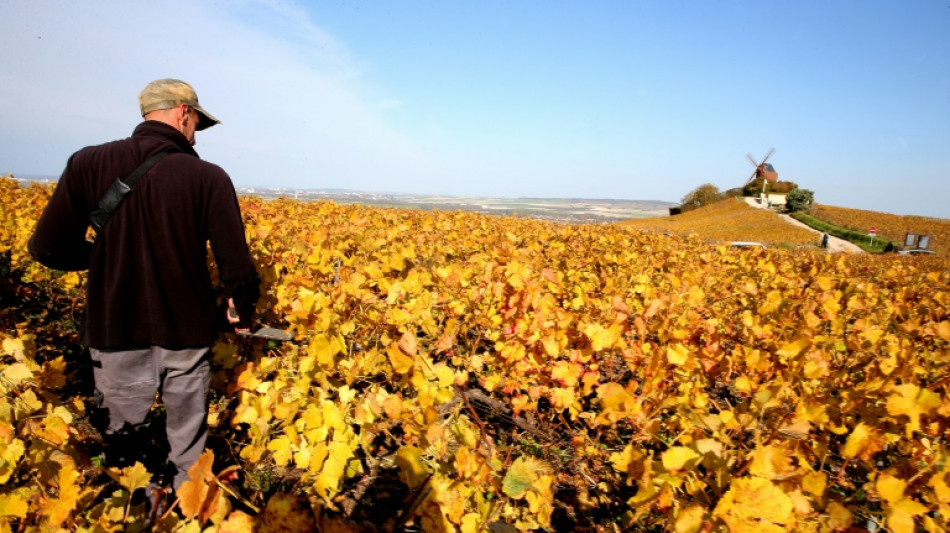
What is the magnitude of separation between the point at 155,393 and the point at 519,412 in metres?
2.14

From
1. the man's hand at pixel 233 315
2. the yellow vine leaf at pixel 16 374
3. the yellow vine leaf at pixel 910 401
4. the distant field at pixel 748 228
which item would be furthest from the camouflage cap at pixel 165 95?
the distant field at pixel 748 228

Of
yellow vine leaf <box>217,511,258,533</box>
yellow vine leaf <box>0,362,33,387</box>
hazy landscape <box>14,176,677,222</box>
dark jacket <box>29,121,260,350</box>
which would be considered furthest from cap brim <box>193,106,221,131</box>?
hazy landscape <box>14,176,677,222</box>

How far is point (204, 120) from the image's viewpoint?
2.40 metres

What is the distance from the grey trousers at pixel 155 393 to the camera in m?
2.05

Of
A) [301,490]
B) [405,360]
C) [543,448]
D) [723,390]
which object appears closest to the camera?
[405,360]

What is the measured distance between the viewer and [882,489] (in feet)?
3.42

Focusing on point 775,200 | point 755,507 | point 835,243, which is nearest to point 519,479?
point 755,507

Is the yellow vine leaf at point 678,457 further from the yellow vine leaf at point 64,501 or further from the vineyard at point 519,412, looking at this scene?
the yellow vine leaf at point 64,501

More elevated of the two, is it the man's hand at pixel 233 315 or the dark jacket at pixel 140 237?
the dark jacket at pixel 140 237

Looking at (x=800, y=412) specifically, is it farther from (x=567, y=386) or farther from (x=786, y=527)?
→ (x=567, y=386)

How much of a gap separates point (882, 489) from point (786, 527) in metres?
0.25

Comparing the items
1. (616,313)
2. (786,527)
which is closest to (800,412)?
(786,527)

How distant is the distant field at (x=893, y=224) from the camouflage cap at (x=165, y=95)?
3493 centimetres

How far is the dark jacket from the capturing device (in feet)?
6.40
